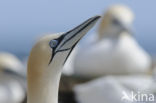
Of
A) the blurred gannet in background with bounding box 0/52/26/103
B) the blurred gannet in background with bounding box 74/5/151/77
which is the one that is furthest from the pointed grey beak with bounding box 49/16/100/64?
the blurred gannet in background with bounding box 0/52/26/103

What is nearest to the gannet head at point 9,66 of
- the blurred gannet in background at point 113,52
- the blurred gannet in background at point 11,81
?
the blurred gannet in background at point 11,81

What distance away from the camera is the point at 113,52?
10164 millimetres

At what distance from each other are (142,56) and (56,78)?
21.5 ft

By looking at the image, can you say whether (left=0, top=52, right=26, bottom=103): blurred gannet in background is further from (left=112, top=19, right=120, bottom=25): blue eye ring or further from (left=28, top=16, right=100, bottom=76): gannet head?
(left=28, top=16, right=100, bottom=76): gannet head

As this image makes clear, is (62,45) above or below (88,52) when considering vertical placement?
below

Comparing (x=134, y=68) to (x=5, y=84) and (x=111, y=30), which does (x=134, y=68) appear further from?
(x=5, y=84)

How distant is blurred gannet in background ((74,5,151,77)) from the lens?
32.6 feet

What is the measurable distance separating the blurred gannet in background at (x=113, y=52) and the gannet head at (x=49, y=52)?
609 centimetres

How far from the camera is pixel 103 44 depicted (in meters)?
10.3

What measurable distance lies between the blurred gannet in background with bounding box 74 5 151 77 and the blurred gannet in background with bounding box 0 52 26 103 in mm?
1525

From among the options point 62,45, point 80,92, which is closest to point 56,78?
point 62,45

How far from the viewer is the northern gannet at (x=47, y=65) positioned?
3715 mm

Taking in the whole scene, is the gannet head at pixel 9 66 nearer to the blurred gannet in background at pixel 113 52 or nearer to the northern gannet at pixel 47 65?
the blurred gannet in background at pixel 113 52

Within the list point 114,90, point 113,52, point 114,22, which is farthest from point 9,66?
point 114,90
